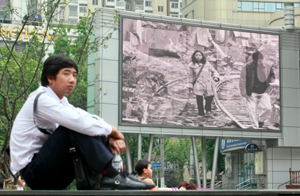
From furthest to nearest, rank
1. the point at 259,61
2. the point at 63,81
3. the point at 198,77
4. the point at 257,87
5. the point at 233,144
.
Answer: the point at 233,144
the point at 259,61
the point at 257,87
the point at 198,77
the point at 63,81

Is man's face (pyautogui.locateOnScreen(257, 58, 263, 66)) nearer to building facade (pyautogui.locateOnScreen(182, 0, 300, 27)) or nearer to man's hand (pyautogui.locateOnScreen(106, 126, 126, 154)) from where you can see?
man's hand (pyautogui.locateOnScreen(106, 126, 126, 154))

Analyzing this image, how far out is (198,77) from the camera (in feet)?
78.2

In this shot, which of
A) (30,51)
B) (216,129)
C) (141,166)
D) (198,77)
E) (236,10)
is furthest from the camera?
(236,10)

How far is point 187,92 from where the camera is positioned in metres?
23.5

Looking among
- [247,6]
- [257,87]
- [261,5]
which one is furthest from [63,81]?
[261,5]

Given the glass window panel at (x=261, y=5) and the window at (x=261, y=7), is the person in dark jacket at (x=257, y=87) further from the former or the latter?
the glass window panel at (x=261, y=5)

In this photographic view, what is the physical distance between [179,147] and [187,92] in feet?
144

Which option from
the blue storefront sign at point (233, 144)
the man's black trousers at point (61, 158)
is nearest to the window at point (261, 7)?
the blue storefront sign at point (233, 144)

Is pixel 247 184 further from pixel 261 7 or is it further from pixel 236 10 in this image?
pixel 261 7

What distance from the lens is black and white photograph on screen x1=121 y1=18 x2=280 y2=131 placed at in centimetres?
2261

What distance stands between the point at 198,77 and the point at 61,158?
21.1 metres

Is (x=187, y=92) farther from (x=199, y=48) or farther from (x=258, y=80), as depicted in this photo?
(x=258, y=80)

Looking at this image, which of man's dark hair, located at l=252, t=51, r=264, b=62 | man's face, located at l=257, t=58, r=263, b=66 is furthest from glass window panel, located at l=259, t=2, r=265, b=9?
man's face, located at l=257, t=58, r=263, b=66

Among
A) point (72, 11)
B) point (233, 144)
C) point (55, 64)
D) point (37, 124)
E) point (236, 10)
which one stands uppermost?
point (72, 11)
